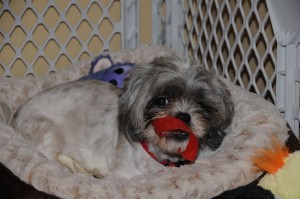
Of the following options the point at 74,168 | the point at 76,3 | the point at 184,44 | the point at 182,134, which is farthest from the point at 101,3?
the point at 182,134

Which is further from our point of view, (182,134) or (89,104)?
(89,104)

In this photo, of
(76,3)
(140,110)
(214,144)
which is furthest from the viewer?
(76,3)

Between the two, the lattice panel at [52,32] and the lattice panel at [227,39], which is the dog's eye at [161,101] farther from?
the lattice panel at [52,32]

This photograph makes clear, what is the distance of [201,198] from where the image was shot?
2.86 meters

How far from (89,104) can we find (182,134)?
1.13 metres

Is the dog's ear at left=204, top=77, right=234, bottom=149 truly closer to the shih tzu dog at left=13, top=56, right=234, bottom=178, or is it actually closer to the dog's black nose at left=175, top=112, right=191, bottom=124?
the shih tzu dog at left=13, top=56, right=234, bottom=178

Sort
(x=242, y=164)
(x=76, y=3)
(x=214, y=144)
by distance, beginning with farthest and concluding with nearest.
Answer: (x=76, y=3), (x=214, y=144), (x=242, y=164)

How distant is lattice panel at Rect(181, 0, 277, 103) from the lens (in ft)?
14.5

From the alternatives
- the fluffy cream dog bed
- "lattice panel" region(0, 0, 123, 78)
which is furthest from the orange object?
"lattice panel" region(0, 0, 123, 78)

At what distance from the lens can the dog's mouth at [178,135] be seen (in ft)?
10.1

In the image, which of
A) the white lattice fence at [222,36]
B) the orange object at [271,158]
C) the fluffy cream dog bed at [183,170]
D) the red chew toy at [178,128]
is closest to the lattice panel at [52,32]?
the white lattice fence at [222,36]

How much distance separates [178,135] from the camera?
3.12 metres

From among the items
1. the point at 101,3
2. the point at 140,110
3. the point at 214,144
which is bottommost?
the point at 214,144

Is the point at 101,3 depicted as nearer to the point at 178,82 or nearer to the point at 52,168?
the point at 178,82
